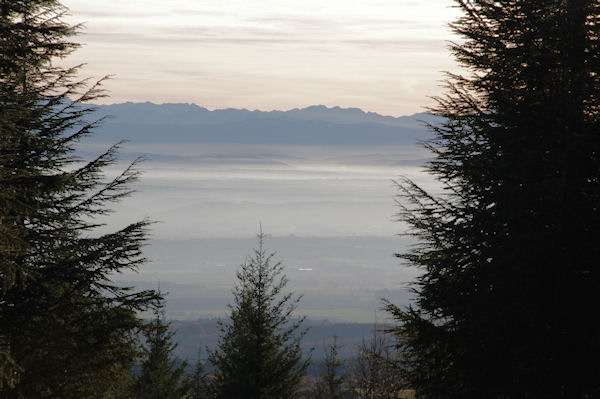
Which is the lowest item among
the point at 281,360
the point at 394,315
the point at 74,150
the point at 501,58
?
the point at 281,360

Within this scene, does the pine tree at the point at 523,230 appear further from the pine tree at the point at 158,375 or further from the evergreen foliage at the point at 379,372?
the pine tree at the point at 158,375

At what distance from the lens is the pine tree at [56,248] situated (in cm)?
1173

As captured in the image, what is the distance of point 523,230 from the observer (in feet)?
34.8

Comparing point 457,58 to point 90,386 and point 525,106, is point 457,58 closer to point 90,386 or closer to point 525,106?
point 525,106

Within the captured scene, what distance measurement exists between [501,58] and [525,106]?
146 centimetres

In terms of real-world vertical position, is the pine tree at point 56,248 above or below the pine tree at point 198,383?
above

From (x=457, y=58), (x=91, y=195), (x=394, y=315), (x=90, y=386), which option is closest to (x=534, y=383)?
(x=394, y=315)

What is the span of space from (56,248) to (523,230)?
8.92m

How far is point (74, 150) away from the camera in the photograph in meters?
14.0

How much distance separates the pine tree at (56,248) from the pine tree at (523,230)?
18.9ft

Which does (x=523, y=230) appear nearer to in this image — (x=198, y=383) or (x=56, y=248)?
(x=56, y=248)

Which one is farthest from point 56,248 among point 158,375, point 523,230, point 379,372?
point 379,372

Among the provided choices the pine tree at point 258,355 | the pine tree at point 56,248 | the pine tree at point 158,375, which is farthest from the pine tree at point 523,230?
the pine tree at point 158,375

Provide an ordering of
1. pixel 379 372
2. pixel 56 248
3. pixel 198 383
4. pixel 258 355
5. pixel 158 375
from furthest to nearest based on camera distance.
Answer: pixel 198 383
pixel 379 372
pixel 158 375
pixel 258 355
pixel 56 248
